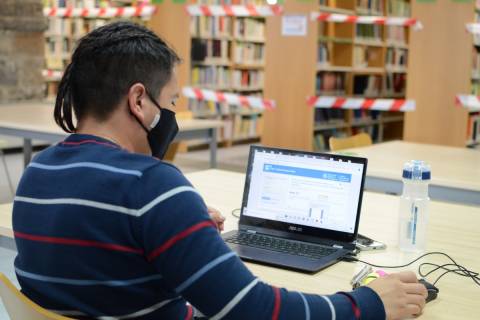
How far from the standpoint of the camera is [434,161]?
3.47 meters

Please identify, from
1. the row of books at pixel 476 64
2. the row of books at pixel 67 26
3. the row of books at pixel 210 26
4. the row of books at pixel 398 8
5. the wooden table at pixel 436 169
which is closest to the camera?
the wooden table at pixel 436 169

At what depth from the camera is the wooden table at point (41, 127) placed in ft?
13.8

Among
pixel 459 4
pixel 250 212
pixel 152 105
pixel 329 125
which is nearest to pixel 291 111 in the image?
pixel 329 125

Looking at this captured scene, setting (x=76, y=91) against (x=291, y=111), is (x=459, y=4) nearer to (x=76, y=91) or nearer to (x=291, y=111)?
(x=291, y=111)

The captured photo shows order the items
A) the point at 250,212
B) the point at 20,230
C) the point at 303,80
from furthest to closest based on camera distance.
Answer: the point at 303,80, the point at 250,212, the point at 20,230

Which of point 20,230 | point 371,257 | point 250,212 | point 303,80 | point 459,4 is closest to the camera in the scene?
point 20,230

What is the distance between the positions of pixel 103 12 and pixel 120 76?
734 cm

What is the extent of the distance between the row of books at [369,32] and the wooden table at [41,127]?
12.4ft

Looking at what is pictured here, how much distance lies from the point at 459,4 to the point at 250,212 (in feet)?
13.5

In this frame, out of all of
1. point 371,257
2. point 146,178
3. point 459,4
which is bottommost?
point 371,257

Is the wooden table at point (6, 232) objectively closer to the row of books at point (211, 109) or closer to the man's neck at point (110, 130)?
the man's neck at point (110, 130)

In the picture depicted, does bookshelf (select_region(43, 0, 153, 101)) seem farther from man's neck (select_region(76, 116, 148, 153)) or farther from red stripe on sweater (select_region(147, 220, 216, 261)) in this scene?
red stripe on sweater (select_region(147, 220, 216, 261))

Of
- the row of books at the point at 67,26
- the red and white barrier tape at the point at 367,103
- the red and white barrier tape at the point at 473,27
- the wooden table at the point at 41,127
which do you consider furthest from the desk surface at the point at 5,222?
the row of books at the point at 67,26

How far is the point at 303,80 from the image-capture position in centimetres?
654
